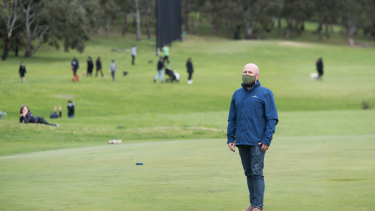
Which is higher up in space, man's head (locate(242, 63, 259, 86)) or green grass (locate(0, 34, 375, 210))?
man's head (locate(242, 63, 259, 86))

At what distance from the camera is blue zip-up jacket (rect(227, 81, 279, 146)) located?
26.0ft

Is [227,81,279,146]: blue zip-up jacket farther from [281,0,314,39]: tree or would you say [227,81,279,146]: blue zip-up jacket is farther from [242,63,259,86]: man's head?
[281,0,314,39]: tree

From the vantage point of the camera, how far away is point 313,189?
960 centimetres

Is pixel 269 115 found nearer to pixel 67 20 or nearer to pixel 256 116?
pixel 256 116

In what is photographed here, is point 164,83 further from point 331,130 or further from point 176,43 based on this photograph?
point 176,43

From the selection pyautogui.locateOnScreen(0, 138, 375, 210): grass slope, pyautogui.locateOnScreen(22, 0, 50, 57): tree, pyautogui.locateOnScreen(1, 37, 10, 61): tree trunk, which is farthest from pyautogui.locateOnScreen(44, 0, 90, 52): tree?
pyautogui.locateOnScreen(0, 138, 375, 210): grass slope

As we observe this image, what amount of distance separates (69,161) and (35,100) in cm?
2695

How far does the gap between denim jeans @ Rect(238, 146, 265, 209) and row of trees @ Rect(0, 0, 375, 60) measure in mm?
39768

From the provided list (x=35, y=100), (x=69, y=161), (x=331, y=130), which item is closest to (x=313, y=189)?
(x=69, y=161)

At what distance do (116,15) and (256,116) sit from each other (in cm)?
8840

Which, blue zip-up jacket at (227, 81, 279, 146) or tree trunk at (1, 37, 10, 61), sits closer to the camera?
blue zip-up jacket at (227, 81, 279, 146)

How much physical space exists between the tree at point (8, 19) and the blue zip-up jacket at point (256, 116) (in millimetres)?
60663

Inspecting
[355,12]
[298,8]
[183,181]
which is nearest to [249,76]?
[183,181]

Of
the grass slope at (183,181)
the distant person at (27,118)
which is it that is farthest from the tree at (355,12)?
the grass slope at (183,181)
